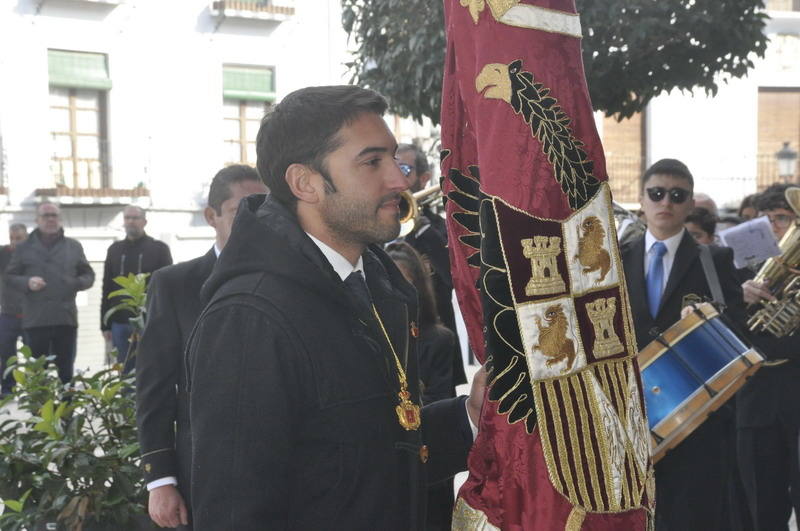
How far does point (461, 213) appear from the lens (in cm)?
270

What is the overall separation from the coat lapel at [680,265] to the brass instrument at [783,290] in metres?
0.43

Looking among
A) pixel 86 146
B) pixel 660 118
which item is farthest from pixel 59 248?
pixel 660 118

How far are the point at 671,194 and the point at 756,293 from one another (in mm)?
636

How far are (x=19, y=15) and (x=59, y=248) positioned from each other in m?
8.67

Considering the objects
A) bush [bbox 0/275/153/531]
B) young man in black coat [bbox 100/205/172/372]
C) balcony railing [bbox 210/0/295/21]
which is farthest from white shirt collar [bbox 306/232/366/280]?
balcony railing [bbox 210/0/295/21]

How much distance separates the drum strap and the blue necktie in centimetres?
17

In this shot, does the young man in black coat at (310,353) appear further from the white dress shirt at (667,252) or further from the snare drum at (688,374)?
the white dress shirt at (667,252)

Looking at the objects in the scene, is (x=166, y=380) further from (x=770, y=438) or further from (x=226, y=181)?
(x=770, y=438)

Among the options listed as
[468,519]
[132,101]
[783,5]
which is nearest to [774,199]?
[468,519]

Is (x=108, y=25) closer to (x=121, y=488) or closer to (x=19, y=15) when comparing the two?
(x=19, y=15)

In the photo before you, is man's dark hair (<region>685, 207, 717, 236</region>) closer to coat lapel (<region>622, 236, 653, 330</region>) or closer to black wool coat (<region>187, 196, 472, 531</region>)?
coat lapel (<region>622, 236, 653, 330</region>)

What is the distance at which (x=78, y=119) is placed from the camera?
62.7ft

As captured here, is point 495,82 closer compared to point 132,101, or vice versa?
point 495,82

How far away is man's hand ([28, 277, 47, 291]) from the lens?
1053 cm
